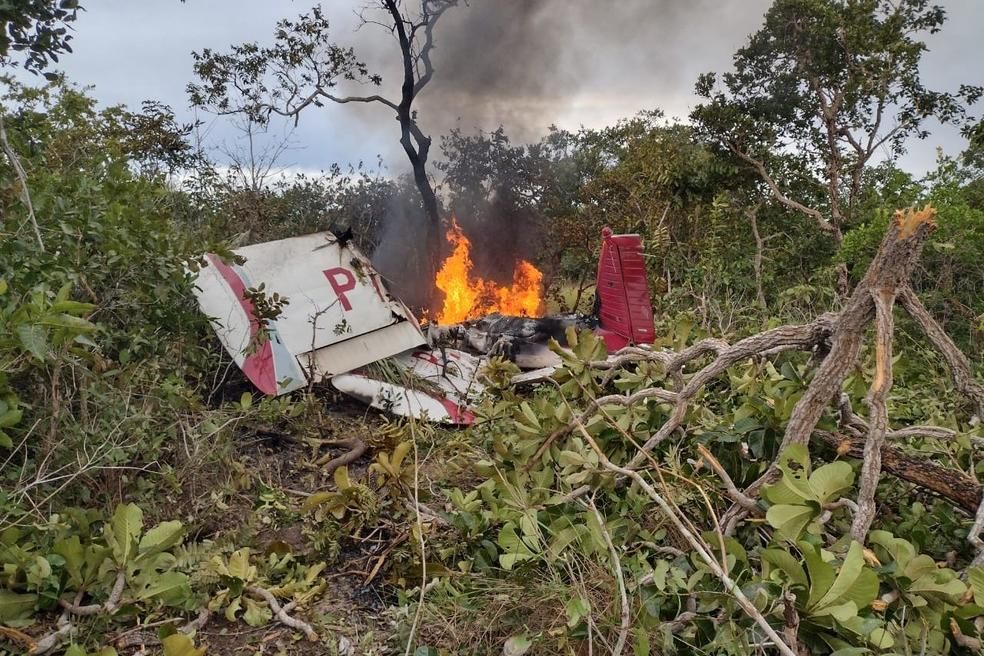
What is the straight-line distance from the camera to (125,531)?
2207 millimetres

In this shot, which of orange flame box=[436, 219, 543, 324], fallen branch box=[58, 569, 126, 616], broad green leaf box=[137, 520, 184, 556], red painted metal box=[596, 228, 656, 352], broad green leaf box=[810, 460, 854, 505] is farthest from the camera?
orange flame box=[436, 219, 543, 324]

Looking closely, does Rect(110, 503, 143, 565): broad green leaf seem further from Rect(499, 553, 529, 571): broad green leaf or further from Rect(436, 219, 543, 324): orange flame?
Rect(436, 219, 543, 324): orange flame

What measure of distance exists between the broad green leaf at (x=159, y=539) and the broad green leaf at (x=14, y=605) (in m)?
0.35

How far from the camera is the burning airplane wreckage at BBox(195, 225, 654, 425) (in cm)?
495

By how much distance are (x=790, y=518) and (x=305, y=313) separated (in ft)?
15.4

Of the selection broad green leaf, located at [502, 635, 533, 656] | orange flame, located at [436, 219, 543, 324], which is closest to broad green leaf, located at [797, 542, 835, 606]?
broad green leaf, located at [502, 635, 533, 656]

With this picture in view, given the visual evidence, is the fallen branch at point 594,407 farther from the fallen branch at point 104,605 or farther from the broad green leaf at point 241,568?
the fallen branch at point 104,605

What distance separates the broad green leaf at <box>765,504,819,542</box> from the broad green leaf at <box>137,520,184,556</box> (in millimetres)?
2073

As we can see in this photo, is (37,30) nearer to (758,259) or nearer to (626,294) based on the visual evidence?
(626,294)

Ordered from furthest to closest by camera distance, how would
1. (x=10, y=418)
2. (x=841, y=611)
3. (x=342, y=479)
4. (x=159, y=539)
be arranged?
(x=342, y=479) → (x=159, y=539) → (x=10, y=418) → (x=841, y=611)

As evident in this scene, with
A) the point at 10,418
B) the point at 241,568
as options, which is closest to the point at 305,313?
the point at 241,568

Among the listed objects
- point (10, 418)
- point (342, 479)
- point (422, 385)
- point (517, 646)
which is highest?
point (10, 418)

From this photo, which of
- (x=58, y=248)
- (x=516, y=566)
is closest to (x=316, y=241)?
(x=58, y=248)

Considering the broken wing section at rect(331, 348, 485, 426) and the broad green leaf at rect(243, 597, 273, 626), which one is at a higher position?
the broken wing section at rect(331, 348, 485, 426)
